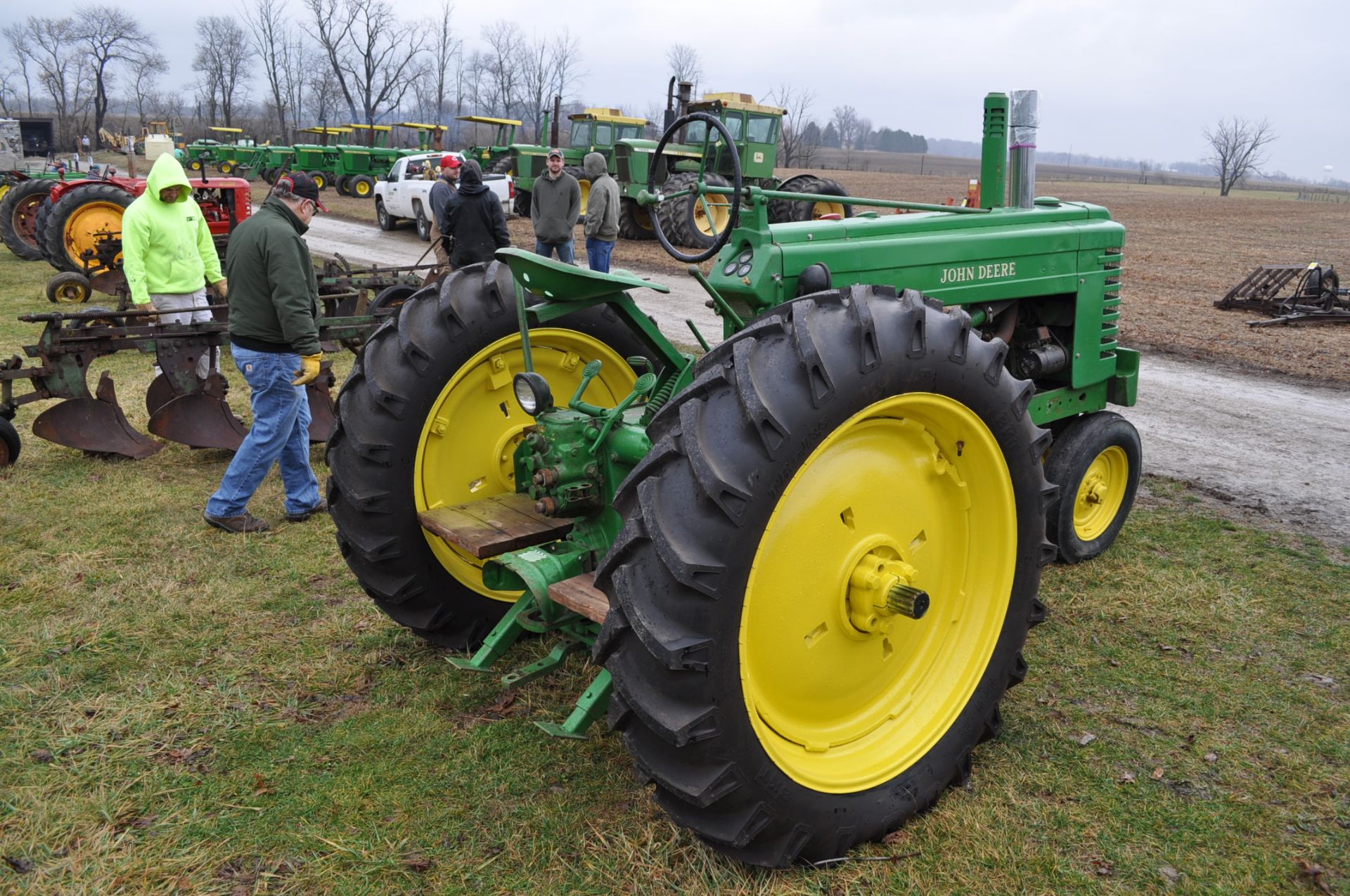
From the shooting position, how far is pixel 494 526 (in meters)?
3.29

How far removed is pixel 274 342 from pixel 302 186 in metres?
0.88

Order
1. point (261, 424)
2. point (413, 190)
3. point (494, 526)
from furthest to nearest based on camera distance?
point (413, 190)
point (261, 424)
point (494, 526)

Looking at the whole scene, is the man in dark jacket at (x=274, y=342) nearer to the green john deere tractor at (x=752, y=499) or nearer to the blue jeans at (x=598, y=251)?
the green john deere tractor at (x=752, y=499)

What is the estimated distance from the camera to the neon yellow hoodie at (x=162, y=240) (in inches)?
272

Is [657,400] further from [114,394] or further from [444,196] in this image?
[444,196]

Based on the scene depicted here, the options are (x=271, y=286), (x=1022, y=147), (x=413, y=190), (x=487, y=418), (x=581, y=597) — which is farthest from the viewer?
(x=413, y=190)

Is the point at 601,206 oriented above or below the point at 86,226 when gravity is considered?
above

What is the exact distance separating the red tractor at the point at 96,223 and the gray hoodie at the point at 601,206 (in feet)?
14.1

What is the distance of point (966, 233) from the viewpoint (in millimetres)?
4008

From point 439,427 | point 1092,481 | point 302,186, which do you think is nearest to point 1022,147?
point 1092,481

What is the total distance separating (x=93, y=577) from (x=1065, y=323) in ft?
14.7

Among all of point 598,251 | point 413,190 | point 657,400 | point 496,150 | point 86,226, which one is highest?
point 496,150

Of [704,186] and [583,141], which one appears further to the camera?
[583,141]

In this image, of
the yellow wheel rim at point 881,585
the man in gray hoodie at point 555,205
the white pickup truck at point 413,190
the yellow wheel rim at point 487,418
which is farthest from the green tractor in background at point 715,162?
the yellow wheel rim at point 881,585
